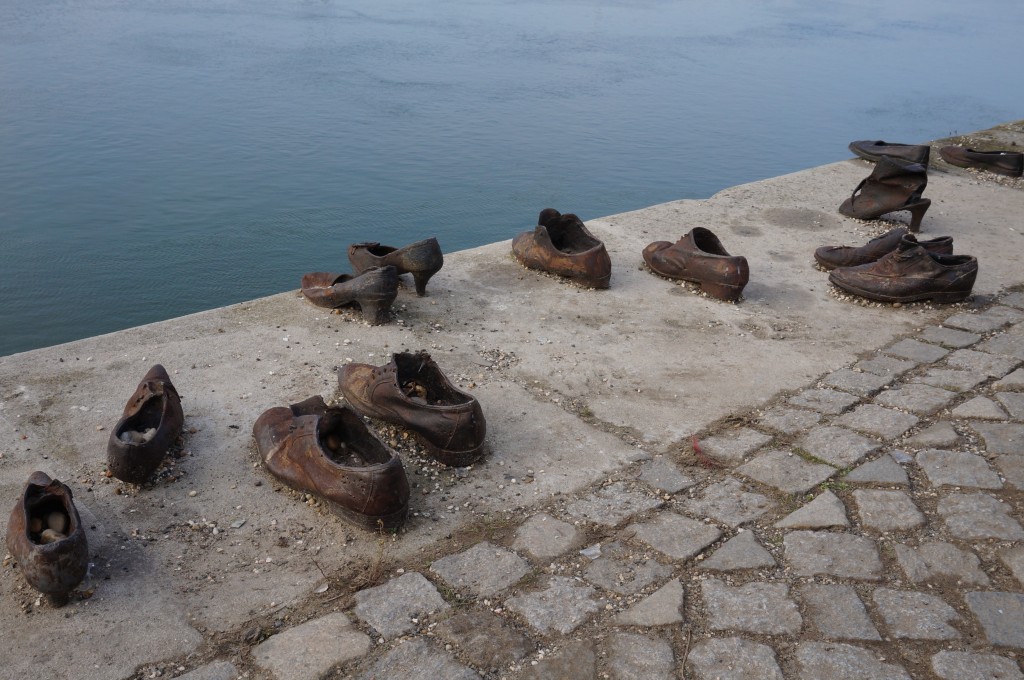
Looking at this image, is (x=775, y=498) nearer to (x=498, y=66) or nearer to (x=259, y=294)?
(x=259, y=294)

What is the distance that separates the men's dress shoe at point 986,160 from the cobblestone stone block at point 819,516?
22.7ft

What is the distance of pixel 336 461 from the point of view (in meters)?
3.85

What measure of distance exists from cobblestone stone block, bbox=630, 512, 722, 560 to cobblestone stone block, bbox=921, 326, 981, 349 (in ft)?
8.80

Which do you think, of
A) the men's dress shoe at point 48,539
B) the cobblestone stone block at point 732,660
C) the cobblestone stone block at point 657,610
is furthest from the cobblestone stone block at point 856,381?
the men's dress shoe at point 48,539

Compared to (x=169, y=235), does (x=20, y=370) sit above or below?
above

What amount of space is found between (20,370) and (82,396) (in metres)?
0.46

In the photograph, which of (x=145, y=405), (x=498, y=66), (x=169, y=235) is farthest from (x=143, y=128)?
(x=145, y=405)

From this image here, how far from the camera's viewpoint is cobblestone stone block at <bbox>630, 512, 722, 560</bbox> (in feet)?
12.1

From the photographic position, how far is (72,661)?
2988mm

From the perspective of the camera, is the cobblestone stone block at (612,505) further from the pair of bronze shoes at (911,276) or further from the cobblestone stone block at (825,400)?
the pair of bronze shoes at (911,276)

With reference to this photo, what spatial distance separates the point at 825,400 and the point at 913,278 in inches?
69.2

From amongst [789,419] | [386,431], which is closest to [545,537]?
[386,431]

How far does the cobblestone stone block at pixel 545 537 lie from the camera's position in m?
3.66

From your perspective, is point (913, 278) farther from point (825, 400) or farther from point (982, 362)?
point (825, 400)
